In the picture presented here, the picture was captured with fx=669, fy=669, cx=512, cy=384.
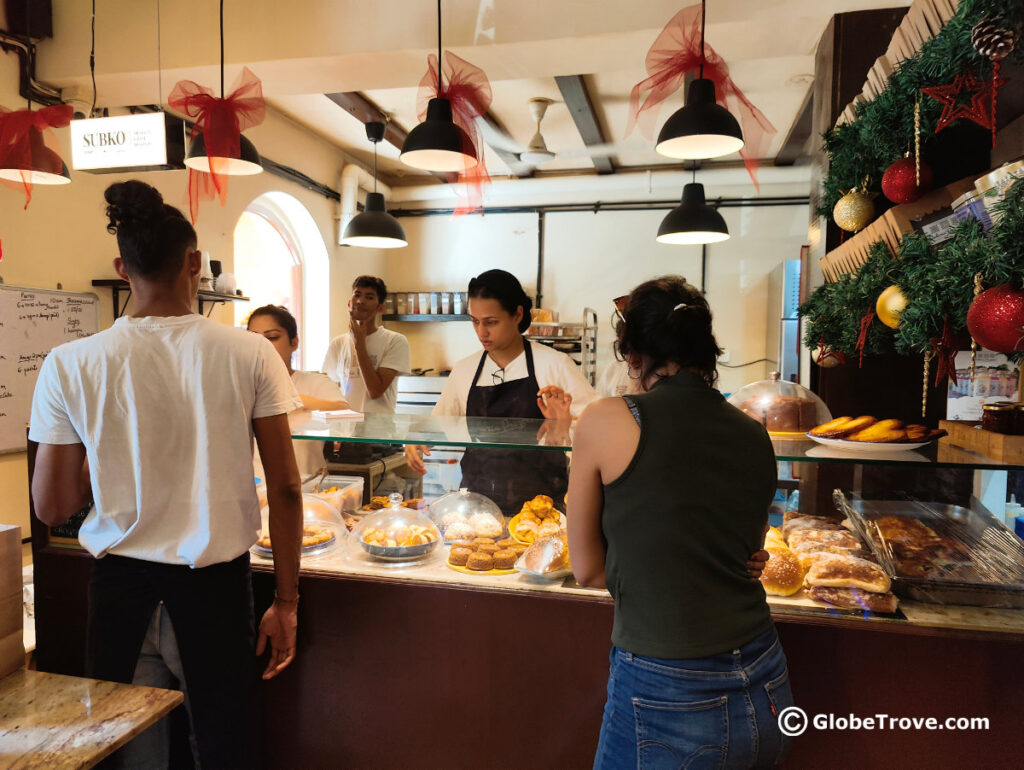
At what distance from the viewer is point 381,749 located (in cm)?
197

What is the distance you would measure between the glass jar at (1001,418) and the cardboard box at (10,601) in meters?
2.45

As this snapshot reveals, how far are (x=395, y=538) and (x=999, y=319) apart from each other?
1.66 metres

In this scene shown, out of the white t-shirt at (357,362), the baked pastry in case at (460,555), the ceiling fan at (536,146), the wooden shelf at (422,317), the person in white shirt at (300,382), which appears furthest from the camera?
the wooden shelf at (422,317)

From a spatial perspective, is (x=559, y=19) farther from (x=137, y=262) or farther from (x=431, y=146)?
(x=137, y=262)

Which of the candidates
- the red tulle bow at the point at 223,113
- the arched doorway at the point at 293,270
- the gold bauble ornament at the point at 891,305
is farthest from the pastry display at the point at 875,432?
the arched doorway at the point at 293,270

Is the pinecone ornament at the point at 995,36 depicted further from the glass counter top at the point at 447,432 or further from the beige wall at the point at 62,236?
the beige wall at the point at 62,236

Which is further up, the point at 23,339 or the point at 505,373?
the point at 23,339

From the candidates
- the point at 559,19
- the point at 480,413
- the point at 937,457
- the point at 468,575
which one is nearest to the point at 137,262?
the point at 468,575

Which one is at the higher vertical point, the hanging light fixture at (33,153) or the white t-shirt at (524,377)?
the hanging light fixture at (33,153)

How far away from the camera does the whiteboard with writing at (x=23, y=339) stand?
140 inches

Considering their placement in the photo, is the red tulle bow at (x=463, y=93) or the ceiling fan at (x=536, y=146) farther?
the ceiling fan at (x=536, y=146)


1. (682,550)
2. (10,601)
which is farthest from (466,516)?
(10,601)

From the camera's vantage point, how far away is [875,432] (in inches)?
72.3

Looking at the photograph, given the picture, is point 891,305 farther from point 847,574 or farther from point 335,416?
point 335,416
